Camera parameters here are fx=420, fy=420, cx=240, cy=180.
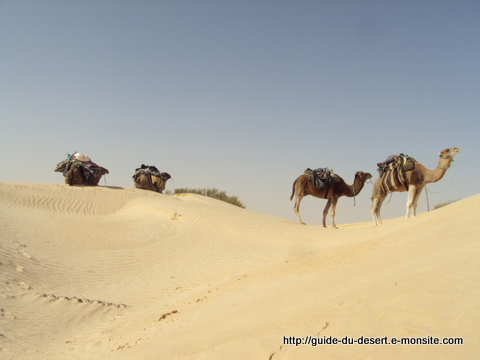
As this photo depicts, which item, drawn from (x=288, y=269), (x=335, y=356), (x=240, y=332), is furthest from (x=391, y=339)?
(x=288, y=269)

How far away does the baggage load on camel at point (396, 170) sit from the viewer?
15.9 m

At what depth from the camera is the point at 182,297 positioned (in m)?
9.00

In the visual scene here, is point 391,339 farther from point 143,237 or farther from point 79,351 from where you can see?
point 143,237

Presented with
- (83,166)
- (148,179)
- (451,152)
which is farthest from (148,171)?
(451,152)

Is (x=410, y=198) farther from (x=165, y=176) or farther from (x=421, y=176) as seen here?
(x=165, y=176)

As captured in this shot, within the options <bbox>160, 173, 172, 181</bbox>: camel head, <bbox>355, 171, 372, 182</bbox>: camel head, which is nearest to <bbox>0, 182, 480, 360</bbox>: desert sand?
<bbox>355, 171, 372, 182</bbox>: camel head

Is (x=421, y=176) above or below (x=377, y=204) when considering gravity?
above

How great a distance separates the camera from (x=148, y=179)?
2541cm

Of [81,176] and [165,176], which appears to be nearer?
[81,176]

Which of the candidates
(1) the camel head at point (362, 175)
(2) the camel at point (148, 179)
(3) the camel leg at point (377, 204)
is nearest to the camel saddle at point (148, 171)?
Answer: (2) the camel at point (148, 179)

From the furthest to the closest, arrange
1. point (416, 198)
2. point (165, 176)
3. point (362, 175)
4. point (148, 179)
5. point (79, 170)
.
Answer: point (165, 176), point (148, 179), point (79, 170), point (362, 175), point (416, 198)

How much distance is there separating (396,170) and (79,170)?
1626 centimetres

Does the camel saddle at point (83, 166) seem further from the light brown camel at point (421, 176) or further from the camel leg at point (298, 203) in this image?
the light brown camel at point (421, 176)

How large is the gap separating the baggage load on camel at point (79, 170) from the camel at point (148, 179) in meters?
2.35
